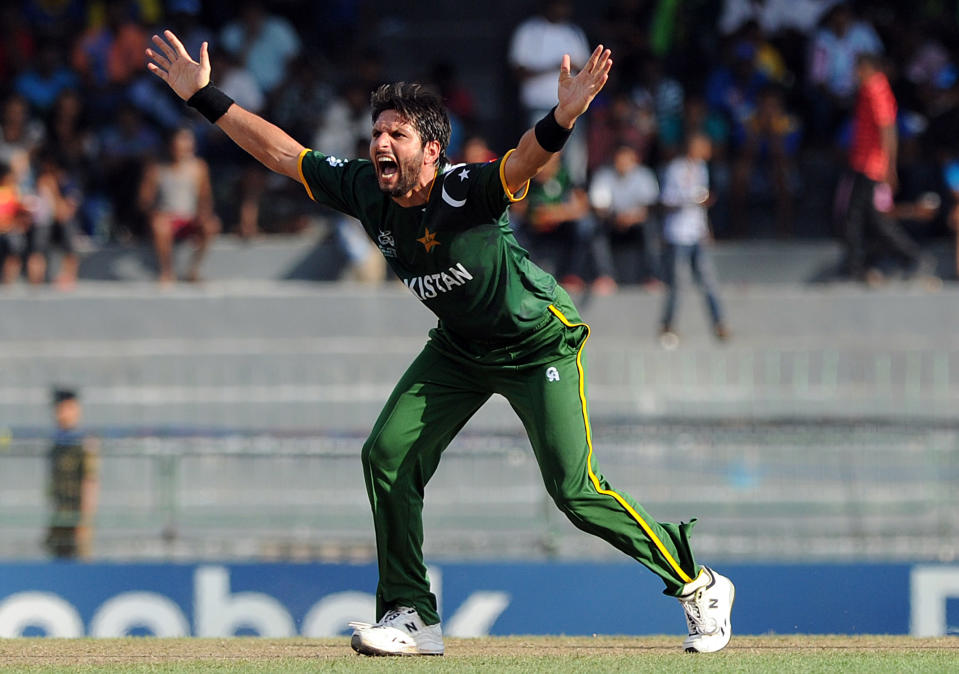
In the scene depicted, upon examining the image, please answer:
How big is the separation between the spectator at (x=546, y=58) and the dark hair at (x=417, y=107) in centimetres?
928

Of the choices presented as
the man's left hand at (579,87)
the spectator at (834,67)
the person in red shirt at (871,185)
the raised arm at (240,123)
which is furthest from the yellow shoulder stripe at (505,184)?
the spectator at (834,67)

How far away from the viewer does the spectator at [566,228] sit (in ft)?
46.5

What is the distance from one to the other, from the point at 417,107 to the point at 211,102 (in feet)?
3.02

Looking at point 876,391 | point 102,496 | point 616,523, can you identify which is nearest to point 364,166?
point 616,523

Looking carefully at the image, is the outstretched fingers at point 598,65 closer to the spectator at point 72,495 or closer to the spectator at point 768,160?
the spectator at point 72,495

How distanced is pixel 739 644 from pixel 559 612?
116 inches

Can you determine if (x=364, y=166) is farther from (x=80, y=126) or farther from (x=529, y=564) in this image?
(x=80, y=126)

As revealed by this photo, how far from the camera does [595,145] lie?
15.1 metres

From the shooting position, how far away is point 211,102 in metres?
6.02

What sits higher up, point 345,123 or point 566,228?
point 345,123

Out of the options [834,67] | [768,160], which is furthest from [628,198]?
[834,67]

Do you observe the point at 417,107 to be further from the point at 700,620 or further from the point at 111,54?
the point at 111,54

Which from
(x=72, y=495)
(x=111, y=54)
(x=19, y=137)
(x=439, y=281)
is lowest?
(x=72, y=495)

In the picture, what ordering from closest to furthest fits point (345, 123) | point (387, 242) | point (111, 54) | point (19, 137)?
point (387, 242) < point (19, 137) < point (345, 123) < point (111, 54)
